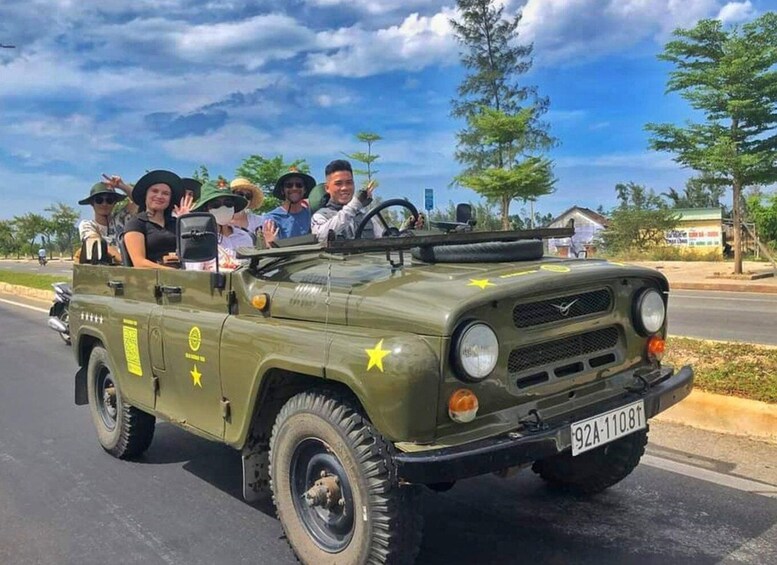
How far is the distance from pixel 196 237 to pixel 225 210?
199cm

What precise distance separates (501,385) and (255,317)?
123cm


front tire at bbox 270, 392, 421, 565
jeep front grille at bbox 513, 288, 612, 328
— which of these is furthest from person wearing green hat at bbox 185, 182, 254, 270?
jeep front grille at bbox 513, 288, 612, 328

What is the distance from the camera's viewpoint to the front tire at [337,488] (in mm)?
2646

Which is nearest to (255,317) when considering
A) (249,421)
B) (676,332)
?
(249,421)

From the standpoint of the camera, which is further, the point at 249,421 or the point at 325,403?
the point at 249,421

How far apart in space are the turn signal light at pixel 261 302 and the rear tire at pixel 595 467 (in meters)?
1.69

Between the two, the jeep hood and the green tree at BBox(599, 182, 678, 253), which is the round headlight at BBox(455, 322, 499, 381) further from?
the green tree at BBox(599, 182, 678, 253)

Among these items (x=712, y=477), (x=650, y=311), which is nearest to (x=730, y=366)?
(x=712, y=477)

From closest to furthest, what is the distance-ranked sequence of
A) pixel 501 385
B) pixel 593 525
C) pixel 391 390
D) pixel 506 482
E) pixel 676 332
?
pixel 391 390
pixel 501 385
pixel 593 525
pixel 506 482
pixel 676 332

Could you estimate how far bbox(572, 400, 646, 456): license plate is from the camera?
277 cm

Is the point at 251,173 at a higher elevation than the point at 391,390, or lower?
higher

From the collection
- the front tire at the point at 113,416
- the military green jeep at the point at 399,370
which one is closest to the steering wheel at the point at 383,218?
the military green jeep at the point at 399,370

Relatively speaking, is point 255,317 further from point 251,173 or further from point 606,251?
point 606,251

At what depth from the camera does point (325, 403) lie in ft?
9.33
